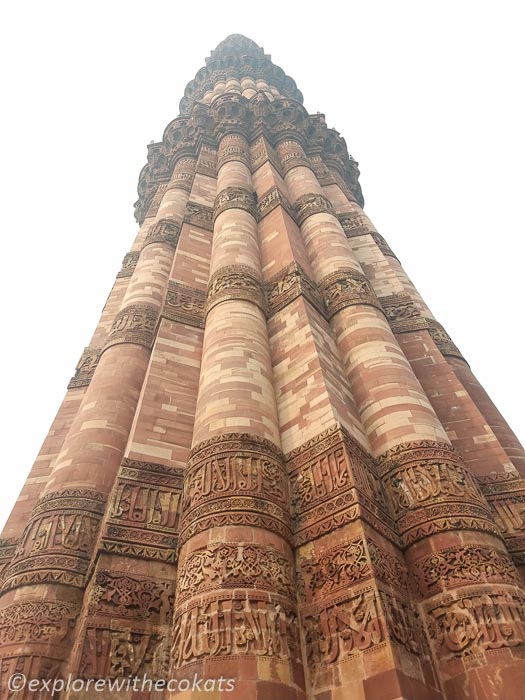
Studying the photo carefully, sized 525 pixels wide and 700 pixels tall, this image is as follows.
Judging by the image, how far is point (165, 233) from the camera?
12375mm

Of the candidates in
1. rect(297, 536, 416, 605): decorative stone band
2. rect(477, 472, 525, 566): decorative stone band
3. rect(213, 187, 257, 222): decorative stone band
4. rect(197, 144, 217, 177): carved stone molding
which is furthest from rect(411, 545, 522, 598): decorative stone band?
rect(197, 144, 217, 177): carved stone molding

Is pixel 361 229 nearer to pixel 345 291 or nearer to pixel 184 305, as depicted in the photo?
pixel 345 291

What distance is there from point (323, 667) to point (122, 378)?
521 cm

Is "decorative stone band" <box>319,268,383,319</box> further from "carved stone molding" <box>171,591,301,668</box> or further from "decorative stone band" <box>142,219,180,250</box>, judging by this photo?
"carved stone molding" <box>171,591,301,668</box>

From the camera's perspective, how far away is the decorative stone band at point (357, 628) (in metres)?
3.79

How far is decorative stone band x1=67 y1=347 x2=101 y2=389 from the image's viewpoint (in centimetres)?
1020

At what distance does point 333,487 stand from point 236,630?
169 centimetres

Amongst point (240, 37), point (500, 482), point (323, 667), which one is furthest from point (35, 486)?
point (240, 37)

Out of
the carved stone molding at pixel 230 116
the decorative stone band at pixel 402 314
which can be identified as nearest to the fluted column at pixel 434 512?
the decorative stone band at pixel 402 314

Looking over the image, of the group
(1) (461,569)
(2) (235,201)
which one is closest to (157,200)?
(2) (235,201)

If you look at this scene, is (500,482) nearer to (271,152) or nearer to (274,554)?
(274,554)

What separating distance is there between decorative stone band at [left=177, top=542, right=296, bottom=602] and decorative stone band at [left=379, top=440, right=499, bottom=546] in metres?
1.33

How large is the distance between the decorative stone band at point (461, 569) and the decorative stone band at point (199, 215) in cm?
937

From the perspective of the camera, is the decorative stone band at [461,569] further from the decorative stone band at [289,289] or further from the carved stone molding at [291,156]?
the carved stone molding at [291,156]
